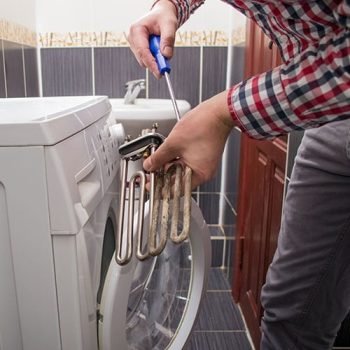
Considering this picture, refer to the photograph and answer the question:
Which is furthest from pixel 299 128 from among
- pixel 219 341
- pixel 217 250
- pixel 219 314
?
pixel 217 250

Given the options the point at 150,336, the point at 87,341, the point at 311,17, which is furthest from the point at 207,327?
the point at 311,17

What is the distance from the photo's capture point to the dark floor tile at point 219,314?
1.40 metres

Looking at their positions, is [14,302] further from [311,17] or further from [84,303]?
[311,17]

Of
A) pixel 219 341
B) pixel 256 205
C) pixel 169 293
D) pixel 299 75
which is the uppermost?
pixel 299 75

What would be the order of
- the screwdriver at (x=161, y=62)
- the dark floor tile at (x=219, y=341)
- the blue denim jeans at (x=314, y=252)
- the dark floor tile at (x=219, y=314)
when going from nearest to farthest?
the screwdriver at (x=161, y=62), the blue denim jeans at (x=314, y=252), the dark floor tile at (x=219, y=341), the dark floor tile at (x=219, y=314)

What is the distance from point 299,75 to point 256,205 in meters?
0.88

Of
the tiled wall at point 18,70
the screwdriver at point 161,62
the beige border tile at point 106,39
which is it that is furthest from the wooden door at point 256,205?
the tiled wall at point 18,70

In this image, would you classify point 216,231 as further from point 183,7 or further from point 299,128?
point 299,128

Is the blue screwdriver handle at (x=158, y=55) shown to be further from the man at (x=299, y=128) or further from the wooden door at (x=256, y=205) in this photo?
the wooden door at (x=256, y=205)

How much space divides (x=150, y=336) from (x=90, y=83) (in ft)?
4.02

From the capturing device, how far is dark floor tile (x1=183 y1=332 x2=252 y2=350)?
1.30m

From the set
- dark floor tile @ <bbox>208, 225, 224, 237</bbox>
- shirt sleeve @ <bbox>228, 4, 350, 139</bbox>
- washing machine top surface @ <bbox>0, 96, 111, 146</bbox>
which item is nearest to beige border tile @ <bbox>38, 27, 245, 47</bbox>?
dark floor tile @ <bbox>208, 225, 224, 237</bbox>

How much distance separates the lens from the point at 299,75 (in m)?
0.43

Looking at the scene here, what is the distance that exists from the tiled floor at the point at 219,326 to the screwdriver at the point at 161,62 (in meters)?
0.79
